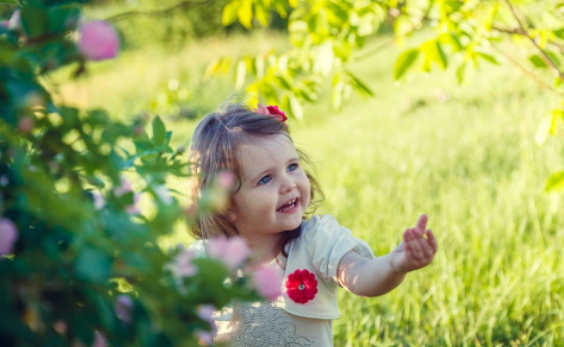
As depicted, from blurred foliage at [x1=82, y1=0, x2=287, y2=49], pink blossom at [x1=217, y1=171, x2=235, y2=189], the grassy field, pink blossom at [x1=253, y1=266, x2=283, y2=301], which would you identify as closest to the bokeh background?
the grassy field

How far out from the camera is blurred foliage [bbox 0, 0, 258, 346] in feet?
1.75

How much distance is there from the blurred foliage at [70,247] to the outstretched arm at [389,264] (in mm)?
595

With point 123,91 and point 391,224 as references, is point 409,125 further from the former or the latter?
point 123,91

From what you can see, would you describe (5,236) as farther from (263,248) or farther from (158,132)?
(263,248)

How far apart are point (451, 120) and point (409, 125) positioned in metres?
0.47

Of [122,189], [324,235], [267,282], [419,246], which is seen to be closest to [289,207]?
[324,235]

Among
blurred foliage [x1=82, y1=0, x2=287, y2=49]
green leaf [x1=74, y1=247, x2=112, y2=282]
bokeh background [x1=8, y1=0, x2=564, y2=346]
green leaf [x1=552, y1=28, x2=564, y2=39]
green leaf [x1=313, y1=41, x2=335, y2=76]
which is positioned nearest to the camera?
green leaf [x1=74, y1=247, x2=112, y2=282]

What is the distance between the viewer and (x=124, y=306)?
60 centimetres

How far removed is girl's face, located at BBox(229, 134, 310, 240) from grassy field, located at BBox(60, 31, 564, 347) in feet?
1.17

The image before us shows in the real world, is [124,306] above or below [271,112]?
above

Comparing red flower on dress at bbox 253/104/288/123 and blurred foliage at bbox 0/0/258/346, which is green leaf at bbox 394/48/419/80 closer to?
red flower on dress at bbox 253/104/288/123

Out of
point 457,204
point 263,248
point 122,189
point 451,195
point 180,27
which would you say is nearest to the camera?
point 122,189

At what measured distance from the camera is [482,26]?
1.59 meters

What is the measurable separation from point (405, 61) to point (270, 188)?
484mm
